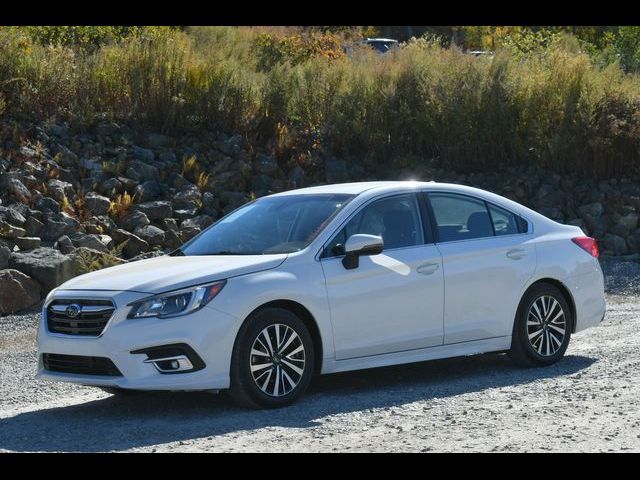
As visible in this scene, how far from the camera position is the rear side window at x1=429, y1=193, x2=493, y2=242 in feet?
34.3

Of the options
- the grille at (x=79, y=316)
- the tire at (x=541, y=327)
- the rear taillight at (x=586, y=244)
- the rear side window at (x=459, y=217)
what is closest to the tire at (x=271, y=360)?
the grille at (x=79, y=316)

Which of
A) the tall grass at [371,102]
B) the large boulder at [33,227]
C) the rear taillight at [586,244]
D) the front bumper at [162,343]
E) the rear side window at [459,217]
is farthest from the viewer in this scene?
the tall grass at [371,102]

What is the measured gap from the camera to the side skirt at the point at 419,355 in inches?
376

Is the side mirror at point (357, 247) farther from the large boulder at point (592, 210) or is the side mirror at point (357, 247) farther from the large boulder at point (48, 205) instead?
the large boulder at point (592, 210)

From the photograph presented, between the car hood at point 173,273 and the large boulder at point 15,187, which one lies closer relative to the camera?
the car hood at point 173,273

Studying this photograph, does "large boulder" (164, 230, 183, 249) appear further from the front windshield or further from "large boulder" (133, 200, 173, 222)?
the front windshield

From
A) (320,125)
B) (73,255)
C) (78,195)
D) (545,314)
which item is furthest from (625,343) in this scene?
(320,125)

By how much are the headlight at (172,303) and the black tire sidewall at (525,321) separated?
3.08m

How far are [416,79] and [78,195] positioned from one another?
711cm

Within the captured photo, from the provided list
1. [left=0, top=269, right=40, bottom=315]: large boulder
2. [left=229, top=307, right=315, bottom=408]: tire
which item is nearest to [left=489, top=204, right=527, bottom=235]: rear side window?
[left=229, top=307, right=315, bottom=408]: tire

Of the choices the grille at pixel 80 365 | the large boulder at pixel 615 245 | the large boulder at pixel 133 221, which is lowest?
the large boulder at pixel 615 245

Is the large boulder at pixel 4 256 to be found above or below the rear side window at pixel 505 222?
below

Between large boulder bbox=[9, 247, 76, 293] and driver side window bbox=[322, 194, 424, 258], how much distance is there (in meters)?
6.33

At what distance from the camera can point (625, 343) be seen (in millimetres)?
12164
